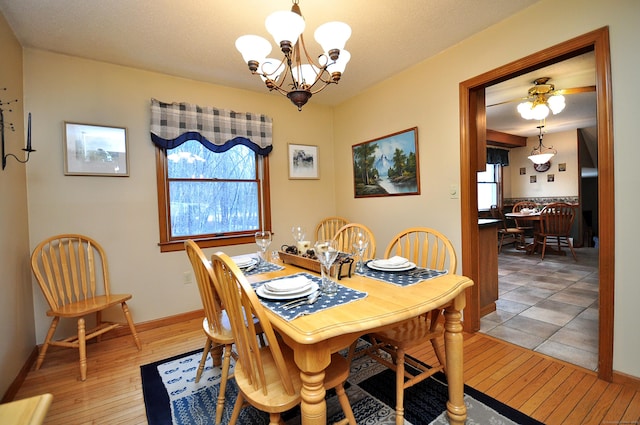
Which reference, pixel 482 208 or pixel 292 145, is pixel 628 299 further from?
pixel 482 208

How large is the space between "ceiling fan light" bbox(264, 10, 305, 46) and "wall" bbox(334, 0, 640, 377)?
5.19 feet

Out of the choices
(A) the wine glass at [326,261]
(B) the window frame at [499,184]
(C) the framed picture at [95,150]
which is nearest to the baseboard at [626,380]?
(A) the wine glass at [326,261]

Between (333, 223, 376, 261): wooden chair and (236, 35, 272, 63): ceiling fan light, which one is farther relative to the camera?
(333, 223, 376, 261): wooden chair

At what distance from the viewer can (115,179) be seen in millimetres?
2527

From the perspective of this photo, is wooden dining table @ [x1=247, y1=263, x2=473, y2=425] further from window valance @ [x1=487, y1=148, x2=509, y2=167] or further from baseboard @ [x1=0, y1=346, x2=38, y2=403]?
window valance @ [x1=487, y1=148, x2=509, y2=167]

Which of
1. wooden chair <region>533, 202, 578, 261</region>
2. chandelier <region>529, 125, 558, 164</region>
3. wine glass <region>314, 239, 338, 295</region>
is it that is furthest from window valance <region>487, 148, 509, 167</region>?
wine glass <region>314, 239, 338, 295</region>

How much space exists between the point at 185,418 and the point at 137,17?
2.41 m

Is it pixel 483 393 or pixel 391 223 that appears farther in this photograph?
pixel 391 223

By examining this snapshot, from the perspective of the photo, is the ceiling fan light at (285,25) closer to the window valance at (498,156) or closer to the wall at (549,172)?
the window valance at (498,156)

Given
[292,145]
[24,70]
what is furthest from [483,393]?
[24,70]

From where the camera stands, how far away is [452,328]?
4.49 feet

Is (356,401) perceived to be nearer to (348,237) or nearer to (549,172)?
(348,237)

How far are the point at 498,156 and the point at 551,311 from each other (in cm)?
496

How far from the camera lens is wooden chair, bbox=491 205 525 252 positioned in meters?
5.56
